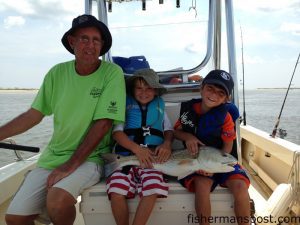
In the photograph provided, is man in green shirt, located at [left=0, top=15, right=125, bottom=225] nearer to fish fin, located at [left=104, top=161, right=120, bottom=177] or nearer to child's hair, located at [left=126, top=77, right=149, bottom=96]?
fish fin, located at [left=104, top=161, right=120, bottom=177]

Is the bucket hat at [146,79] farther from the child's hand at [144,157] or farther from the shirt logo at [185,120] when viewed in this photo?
the child's hand at [144,157]

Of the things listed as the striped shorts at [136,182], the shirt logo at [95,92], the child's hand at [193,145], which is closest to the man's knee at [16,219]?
the striped shorts at [136,182]

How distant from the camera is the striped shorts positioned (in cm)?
232

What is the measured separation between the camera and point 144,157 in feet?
8.12

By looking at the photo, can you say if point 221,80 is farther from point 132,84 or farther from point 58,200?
point 58,200

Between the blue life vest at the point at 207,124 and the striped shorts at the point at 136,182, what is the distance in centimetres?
46

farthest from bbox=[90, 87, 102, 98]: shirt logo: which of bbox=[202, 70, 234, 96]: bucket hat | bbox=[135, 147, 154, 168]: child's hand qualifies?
bbox=[202, 70, 234, 96]: bucket hat

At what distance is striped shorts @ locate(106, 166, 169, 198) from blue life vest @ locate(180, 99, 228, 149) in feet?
1.50

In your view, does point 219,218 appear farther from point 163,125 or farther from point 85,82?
point 85,82

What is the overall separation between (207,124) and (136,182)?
69cm

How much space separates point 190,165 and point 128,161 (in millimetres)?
437

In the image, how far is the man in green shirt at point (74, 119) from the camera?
7.66 feet

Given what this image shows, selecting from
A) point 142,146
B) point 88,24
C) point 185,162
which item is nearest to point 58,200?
point 142,146

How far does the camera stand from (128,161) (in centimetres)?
250
